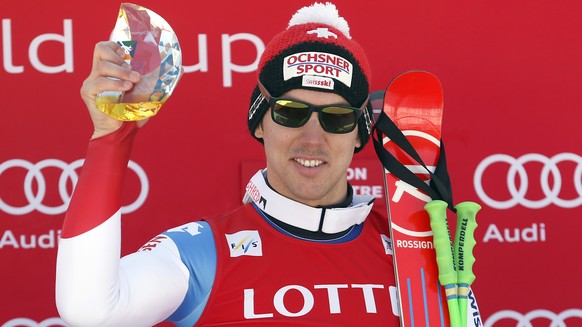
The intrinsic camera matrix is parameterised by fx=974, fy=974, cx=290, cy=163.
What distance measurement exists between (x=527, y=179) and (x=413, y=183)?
3.38 ft

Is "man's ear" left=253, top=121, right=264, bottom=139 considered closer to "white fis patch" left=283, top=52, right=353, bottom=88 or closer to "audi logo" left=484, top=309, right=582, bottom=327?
"white fis patch" left=283, top=52, right=353, bottom=88

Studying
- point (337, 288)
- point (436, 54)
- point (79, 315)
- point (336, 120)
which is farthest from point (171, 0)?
point (79, 315)

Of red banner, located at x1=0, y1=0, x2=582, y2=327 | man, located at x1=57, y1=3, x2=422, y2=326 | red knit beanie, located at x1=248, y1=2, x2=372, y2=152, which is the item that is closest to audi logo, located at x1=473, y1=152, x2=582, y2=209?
red banner, located at x1=0, y1=0, x2=582, y2=327

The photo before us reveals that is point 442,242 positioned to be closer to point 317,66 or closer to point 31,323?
point 317,66

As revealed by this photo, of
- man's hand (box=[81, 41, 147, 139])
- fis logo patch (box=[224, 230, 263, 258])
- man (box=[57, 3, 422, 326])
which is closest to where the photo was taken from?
man's hand (box=[81, 41, 147, 139])

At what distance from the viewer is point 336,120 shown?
2.39 m

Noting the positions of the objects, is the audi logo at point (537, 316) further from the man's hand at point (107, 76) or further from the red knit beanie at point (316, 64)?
the man's hand at point (107, 76)

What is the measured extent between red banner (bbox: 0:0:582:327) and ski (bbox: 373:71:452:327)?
2.10 ft

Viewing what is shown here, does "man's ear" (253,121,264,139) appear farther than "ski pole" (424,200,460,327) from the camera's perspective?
Yes

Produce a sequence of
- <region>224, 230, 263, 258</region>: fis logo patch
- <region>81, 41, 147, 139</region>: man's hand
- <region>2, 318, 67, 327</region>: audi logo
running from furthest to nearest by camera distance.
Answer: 1. <region>2, 318, 67, 327</region>: audi logo
2. <region>224, 230, 263, 258</region>: fis logo patch
3. <region>81, 41, 147, 139</region>: man's hand

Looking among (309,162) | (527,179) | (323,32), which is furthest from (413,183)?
(527,179)

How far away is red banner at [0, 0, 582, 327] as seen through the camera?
10.9 ft

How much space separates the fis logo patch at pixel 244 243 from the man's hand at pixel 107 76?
22.2 inches

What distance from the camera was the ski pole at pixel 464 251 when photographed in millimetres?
2434
